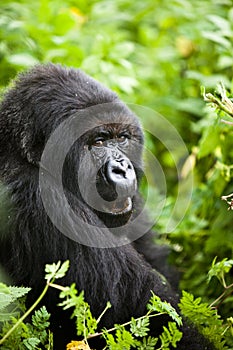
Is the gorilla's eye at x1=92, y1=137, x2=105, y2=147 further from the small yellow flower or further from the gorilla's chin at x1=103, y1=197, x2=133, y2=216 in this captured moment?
the small yellow flower

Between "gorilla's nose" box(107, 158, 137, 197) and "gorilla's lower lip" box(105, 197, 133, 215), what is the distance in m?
0.06

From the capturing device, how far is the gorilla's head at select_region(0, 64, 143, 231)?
3.33 m

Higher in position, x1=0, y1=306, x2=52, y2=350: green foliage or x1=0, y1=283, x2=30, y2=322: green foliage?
x1=0, y1=283, x2=30, y2=322: green foliage

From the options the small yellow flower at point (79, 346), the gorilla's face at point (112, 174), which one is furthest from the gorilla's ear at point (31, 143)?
the small yellow flower at point (79, 346)

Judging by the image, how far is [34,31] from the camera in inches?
211

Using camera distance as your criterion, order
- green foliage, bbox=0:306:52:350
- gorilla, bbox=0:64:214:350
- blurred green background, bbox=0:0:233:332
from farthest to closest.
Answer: blurred green background, bbox=0:0:233:332
gorilla, bbox=0:64:214:350
green foliage, bbox=0:306:52:350

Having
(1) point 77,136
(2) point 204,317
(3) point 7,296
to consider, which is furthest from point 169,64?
(3) point 7,296

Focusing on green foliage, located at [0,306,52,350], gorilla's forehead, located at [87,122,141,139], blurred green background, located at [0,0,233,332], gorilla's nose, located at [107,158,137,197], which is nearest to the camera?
green foliage, located at [0,306,52,350]

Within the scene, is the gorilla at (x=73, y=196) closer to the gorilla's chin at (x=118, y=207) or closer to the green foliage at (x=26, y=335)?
the gorilla's chin at (x=118, y=207)

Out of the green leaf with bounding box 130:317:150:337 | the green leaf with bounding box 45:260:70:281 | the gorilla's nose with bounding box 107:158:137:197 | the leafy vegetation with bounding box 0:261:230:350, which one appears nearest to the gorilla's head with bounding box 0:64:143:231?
the gorilla's nose with bounding box 107:158:137:197

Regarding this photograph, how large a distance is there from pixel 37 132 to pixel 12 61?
1.62 m

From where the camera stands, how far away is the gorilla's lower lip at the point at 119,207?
11.0 feet

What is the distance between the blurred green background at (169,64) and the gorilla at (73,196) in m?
0.58

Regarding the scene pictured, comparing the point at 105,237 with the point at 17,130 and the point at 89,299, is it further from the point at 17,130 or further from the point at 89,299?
the point at 17,130
